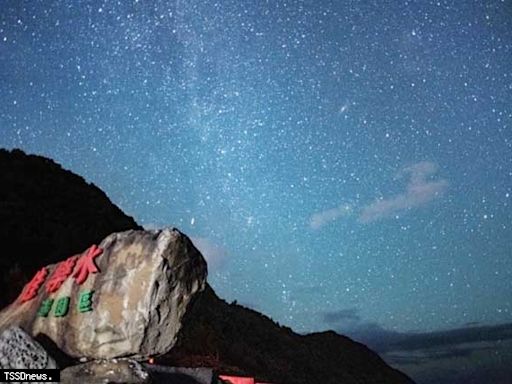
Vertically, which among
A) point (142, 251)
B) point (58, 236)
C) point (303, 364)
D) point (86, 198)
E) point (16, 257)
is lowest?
point (303, 364)

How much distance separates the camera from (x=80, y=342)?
24.2 ft

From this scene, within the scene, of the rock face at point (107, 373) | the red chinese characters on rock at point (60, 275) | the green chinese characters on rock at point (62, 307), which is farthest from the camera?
the red chinese characters on rock at point (60, 275)

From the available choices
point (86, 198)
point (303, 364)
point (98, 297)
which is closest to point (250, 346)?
point (303, 364)

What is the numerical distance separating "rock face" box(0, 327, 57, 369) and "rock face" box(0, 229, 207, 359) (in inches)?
43.7

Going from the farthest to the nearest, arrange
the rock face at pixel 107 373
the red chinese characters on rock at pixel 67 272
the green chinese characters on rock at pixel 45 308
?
the green chinese characters on rock at pixel 45 308 → the red chinese characters on rock at pixel 67 272 → the rock face at pixel 107 373

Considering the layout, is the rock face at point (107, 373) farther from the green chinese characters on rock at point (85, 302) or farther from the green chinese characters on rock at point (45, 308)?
the green chinese characters on rock at point (45, 308)

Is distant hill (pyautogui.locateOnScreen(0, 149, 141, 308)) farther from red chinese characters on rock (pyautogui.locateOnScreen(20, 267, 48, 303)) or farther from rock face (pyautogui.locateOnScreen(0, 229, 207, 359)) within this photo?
rock face (pyautogui.locateOnScreen(0, 229, 207, 359))

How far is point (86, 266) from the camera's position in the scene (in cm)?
795

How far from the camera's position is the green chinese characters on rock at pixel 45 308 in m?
8.12

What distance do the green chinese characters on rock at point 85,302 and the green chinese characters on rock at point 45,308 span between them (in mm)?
910

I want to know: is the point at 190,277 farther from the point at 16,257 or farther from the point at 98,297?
the point at 16,257

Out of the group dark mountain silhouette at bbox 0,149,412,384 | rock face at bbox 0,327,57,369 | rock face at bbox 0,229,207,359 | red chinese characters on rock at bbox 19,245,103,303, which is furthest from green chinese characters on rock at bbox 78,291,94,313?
dark mountain silhouette at bbox 0,149,412,384

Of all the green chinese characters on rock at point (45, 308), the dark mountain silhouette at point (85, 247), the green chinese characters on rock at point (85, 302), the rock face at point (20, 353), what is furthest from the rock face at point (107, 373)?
the dark mountain silhouette at point (85, 247)

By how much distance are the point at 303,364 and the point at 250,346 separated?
6434mm
